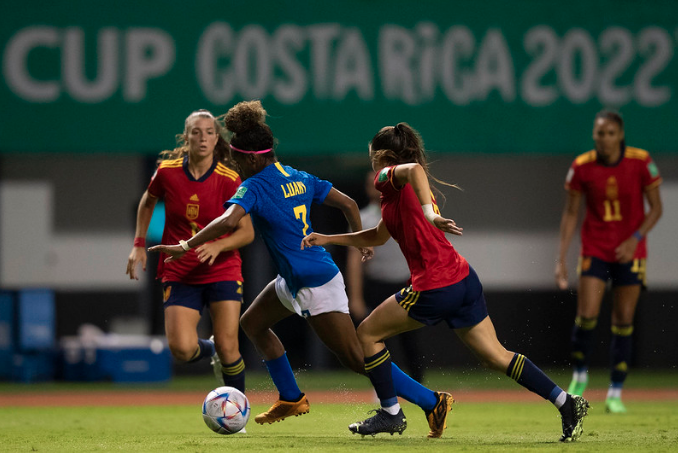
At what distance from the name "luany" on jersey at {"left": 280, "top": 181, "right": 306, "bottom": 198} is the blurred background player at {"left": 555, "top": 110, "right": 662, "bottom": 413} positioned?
11.1 ft

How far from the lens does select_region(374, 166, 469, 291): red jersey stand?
20.9 feet

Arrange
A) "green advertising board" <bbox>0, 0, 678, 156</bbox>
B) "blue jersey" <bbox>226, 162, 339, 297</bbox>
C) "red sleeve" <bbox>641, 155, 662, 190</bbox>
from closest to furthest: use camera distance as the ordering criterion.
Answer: "blue jersey" <bbox>226, 162, 339, 297</bbox>
"red sleeve" <bbox>641, 155, 662, 190</bbox>
"green advertising board" <bbox>0, 0, 678, 156</bbox>

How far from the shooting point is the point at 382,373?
655 centimetres

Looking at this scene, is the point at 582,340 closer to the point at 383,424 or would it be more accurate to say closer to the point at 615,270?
the point at 615,270

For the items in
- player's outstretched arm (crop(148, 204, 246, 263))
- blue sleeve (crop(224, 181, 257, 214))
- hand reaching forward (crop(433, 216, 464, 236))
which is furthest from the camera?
blue sleeve (crop(224, 181, 257, 214))

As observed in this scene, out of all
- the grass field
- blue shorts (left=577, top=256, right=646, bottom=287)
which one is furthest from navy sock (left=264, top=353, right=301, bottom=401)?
blue shorts (left=577, top=256, right=646, bottom=287)

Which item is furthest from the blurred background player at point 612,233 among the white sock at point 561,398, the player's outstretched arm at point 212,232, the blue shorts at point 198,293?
the player's outstretched arm at point 212,232

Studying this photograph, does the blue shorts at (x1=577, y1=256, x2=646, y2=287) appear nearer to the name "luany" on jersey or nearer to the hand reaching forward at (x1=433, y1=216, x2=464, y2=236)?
the name "luany" on jersey

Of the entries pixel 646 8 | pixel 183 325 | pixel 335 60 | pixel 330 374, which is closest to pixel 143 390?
pixel 330 374

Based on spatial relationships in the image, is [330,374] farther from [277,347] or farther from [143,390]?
[277,347]

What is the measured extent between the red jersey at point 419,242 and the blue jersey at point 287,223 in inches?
24.0

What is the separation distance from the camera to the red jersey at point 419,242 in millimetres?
6355

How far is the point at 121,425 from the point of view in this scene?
8305 mm

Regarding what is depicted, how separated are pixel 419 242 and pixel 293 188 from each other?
0.95 m
